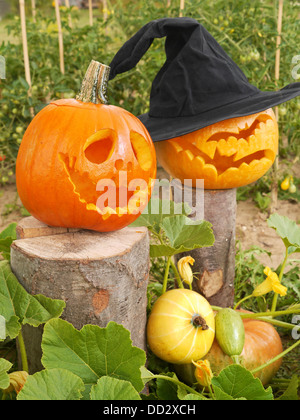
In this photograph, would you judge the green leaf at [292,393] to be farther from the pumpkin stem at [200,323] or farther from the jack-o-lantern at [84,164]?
the jack-o-lantern at [84,164]

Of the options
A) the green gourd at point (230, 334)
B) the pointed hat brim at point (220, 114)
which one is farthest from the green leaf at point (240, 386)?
the pointed hat brim at point (220, 114)

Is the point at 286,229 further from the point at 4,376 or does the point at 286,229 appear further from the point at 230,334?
the point at 4,376

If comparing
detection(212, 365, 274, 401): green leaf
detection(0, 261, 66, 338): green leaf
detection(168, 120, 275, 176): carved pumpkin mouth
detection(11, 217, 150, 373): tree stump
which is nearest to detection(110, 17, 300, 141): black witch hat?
detection(168, 120, 275, 176): carved pumpkin mouth

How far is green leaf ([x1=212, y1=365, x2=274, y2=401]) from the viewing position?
112 centimetres

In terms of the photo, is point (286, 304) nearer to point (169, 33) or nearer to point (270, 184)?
point (169, 33)

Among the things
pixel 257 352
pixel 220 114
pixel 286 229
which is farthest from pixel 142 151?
pixel 257 352

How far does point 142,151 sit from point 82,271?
434 millimetres

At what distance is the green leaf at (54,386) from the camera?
3.42ft

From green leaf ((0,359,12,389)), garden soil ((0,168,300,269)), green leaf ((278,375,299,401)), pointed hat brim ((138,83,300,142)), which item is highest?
pointed hat brim ((138,83,300,142))

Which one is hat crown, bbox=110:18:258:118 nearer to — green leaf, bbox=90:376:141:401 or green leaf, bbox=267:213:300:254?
green leaf, bbox=267:213:300:254

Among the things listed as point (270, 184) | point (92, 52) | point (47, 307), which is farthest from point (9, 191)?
point (47, 307)

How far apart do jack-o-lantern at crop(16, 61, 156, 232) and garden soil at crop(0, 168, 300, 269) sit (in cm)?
148

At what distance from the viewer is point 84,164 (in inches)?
50.1

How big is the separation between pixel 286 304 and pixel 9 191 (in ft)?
8.13
